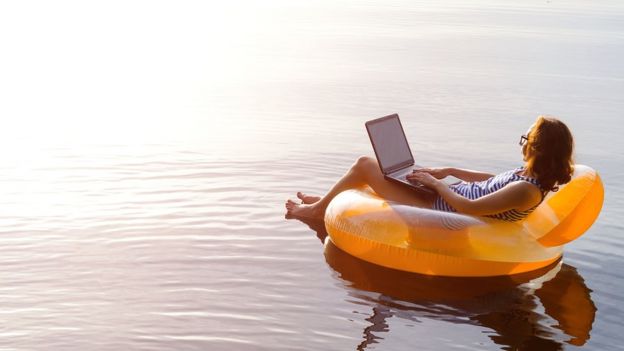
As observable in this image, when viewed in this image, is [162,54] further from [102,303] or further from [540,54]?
[102,303]

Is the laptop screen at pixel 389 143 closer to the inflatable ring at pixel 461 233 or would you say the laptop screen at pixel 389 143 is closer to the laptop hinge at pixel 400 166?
the laptop hinge at pixel 400 166

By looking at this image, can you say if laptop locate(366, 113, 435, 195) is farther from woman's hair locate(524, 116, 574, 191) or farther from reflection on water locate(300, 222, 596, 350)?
woman's hair locate(524, 116, 574, 191)

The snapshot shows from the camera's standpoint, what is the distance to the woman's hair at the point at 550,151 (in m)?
6.35

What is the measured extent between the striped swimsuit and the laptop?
0.93 feet

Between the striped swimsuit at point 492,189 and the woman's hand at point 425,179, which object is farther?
the woman's hand at point 425,179

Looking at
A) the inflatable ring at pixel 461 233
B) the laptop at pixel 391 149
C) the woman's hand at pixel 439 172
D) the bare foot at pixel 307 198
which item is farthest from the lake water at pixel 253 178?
the woman's hand at pixel 439 172

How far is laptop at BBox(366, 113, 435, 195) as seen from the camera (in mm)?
7285

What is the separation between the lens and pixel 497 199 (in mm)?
6590

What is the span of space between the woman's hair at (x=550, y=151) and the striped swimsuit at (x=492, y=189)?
0.11 meters

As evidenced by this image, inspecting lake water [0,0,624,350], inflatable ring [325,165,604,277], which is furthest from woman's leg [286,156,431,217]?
lake water [0,0,624,350]

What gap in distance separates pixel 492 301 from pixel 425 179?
1044 millimetres

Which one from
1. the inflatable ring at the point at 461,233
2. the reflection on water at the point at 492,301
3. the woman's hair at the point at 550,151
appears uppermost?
the woman's hair at the point at 550,151

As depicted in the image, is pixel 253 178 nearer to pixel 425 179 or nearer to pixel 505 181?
pixel 425 179

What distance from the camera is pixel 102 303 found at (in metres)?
5.98
